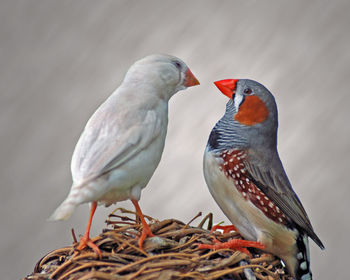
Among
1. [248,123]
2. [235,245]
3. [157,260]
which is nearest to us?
[157,260]

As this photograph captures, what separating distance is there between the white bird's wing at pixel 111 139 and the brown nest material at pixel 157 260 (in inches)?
6.6

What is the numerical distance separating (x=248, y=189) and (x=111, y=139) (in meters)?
0.40

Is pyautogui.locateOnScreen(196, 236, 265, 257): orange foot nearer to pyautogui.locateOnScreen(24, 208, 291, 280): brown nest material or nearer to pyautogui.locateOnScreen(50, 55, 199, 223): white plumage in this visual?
pyautogui.locateOnScreen(24, 208, 291, 280): brown nest material

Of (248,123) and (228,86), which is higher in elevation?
(228,86)

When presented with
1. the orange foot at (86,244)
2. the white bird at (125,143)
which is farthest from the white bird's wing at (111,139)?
the orange foot at (86,244)

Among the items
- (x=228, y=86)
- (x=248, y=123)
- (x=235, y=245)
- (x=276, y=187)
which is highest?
(x=228, y=86)

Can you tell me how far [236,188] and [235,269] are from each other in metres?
0.27

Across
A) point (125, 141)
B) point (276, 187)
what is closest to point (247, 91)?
point (276, 187)

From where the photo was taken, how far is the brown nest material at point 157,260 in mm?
1097

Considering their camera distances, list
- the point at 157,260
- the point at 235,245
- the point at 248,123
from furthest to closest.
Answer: the point at 248,123 < the point at 235,245 < the point at 157,260

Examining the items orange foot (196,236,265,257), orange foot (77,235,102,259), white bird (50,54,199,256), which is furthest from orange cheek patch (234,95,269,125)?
orange foot (77,235,102,259)

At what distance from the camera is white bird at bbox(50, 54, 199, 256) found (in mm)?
1155

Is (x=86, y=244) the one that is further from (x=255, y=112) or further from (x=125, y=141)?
(x=255, y=112)

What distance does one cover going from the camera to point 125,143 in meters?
1.20
